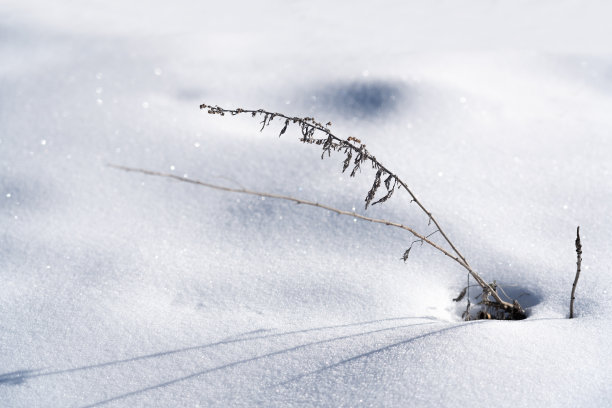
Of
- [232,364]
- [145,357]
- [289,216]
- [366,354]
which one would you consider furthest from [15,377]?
[289,216]

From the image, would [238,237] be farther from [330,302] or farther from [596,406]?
[596,406]

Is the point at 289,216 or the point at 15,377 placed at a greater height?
the point at 289,216

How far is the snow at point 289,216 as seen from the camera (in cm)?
152

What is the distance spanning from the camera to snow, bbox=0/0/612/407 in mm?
1516

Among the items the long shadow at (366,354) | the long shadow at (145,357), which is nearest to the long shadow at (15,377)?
the long shadow at (145,357)

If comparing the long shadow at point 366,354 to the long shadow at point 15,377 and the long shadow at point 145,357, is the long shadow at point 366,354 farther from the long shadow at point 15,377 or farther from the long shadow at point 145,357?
the long shadow at point 15,377

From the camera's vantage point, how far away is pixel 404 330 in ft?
5.32

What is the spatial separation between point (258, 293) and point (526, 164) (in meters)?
1.35

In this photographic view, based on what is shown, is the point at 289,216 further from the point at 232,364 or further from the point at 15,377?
the point at 15,377

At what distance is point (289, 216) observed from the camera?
2225 millimetres

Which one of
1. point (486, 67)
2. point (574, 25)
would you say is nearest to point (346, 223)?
point (486, 67)

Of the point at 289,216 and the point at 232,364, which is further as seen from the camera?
the point at 289,216

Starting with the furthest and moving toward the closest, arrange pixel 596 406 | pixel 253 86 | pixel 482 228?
pixel 253 86, pixel 482 228, pixel 596 406

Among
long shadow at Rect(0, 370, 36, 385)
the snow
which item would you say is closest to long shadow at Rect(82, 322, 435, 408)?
the snow
